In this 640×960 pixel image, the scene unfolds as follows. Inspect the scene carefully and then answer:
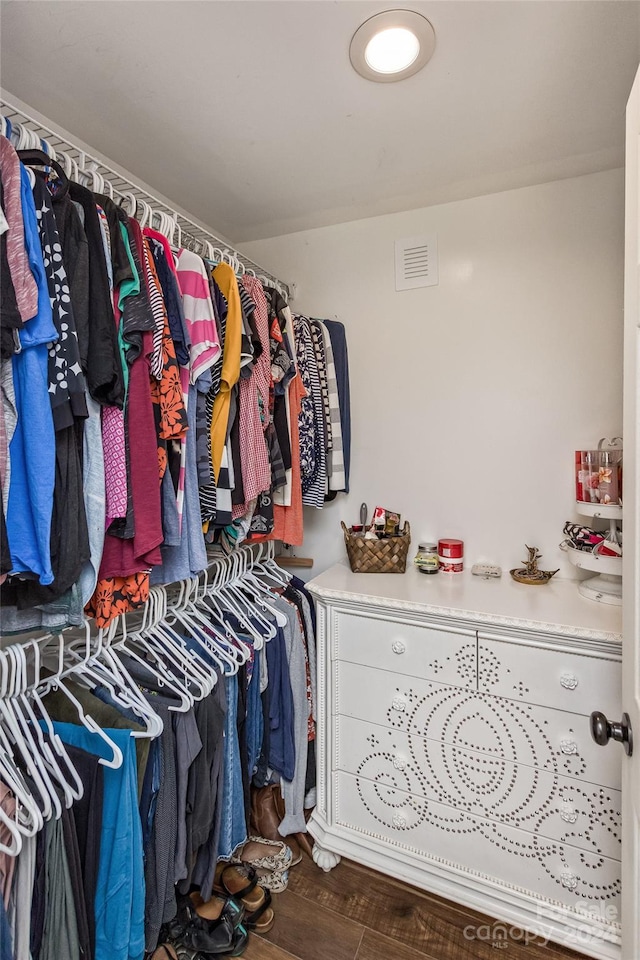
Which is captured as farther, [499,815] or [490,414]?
[490,414]

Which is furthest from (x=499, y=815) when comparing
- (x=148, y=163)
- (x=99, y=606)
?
(x=148, y=163)

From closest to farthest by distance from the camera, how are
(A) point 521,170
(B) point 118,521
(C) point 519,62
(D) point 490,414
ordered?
(B) point 118,521
(C) point 519,62
(A) point 521,170
(D) point 490,414

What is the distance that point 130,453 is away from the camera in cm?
112

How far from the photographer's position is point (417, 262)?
6.68 feet

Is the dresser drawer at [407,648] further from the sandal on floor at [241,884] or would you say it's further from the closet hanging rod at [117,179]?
the closet hanging rod at [117,179]

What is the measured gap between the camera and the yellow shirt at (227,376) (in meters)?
1.39

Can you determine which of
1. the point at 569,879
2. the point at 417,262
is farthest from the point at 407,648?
the point at 417,262

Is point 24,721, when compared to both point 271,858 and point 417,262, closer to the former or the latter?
point 271,858

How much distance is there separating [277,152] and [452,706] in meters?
1.89

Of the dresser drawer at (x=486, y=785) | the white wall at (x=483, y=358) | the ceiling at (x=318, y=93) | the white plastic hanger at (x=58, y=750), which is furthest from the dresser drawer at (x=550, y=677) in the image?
the ceiling at (x=318, y=93)

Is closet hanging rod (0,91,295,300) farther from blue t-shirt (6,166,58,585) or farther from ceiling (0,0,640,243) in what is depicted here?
blue t-shirt (6,166,58,585)

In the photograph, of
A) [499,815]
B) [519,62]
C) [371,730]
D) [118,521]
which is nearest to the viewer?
[118,521]

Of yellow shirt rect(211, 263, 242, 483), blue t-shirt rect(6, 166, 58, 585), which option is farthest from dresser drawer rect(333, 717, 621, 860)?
blue t-shirt rect(6, 166, 58, 585)

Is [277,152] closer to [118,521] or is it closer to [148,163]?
[148,163]
